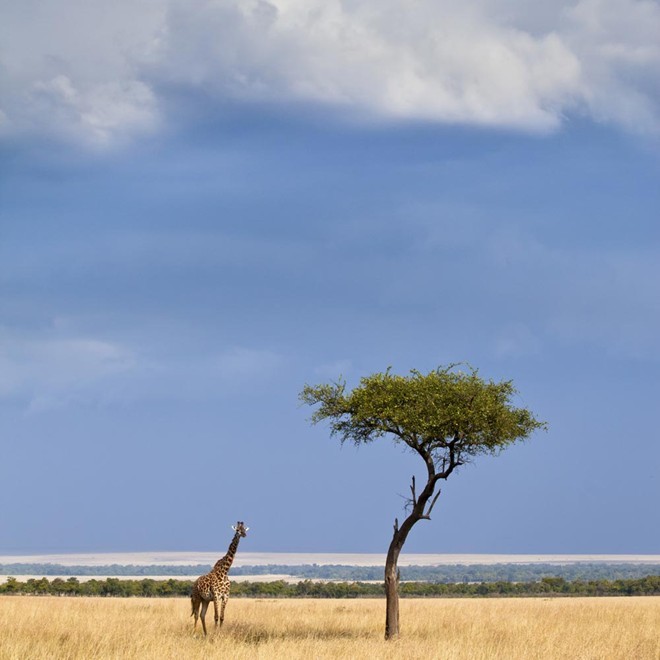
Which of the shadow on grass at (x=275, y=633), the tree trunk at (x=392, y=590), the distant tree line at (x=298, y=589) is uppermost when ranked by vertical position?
the tree trunk at (x=392, y=590)

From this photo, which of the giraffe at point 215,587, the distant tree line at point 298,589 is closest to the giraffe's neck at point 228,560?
the giraffe at point 215,587

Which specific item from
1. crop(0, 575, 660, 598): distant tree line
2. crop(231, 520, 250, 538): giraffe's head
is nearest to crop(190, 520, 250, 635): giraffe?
crop(231, 520, 250, 538): giraffe's head

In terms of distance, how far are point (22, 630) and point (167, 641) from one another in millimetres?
5426

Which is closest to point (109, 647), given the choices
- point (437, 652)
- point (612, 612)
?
point (437, 652)

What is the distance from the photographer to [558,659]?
24.8 m

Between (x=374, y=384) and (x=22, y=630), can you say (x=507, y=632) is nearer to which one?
(x=374, y=384)

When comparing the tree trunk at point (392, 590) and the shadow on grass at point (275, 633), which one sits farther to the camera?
the tree trunk at point (392, 590)

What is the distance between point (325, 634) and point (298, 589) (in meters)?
65.9


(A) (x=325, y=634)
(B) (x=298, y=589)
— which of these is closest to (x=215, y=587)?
(A) (x=325, y=634)

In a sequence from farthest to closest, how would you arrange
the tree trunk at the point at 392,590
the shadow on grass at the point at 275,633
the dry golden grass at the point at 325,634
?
the tree trunk at the point at 392,590 < the shadow on grass at the point at 275,633 < the dry golden grass at the point at 325,634

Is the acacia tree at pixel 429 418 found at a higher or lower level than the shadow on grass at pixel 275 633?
higher

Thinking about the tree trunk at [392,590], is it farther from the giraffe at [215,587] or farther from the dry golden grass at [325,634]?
the giraffe at [215,587]

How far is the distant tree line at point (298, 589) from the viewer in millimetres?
84750

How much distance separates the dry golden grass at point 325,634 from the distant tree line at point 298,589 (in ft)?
131
